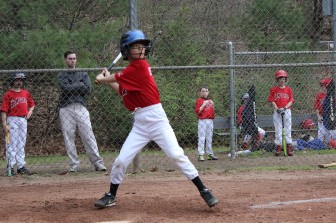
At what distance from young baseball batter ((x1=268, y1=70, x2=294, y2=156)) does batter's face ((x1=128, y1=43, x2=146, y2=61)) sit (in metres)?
5.88

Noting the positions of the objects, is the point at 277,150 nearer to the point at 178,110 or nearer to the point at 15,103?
the point at 178,110

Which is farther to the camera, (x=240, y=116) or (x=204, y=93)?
(x=240, y=116)

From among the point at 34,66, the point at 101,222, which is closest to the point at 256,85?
the point at 34,66

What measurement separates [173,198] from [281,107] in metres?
5.48

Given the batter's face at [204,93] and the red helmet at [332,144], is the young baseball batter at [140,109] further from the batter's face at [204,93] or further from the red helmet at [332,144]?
the red helmet at [332,144]

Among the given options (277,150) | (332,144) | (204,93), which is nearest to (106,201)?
(204,93)

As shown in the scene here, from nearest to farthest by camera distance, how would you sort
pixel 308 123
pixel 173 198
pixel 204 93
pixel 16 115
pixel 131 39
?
pixel 131 39, pixel 173 198, pixel 16 115, pixel 204 93, pixel 308 123

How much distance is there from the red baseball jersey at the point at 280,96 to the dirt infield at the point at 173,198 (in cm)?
279

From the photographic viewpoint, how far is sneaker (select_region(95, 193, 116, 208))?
6566 mm

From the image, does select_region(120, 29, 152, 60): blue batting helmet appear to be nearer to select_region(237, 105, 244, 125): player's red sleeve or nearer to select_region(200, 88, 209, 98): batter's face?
select_region(200, 88, 209, 98): batter's face

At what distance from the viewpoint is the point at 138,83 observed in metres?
6.54

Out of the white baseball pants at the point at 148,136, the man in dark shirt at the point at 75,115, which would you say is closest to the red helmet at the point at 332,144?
the man in dark shirt at the point at 75,115

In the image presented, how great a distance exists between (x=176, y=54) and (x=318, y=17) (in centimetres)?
310

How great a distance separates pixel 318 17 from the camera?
13.5 m
